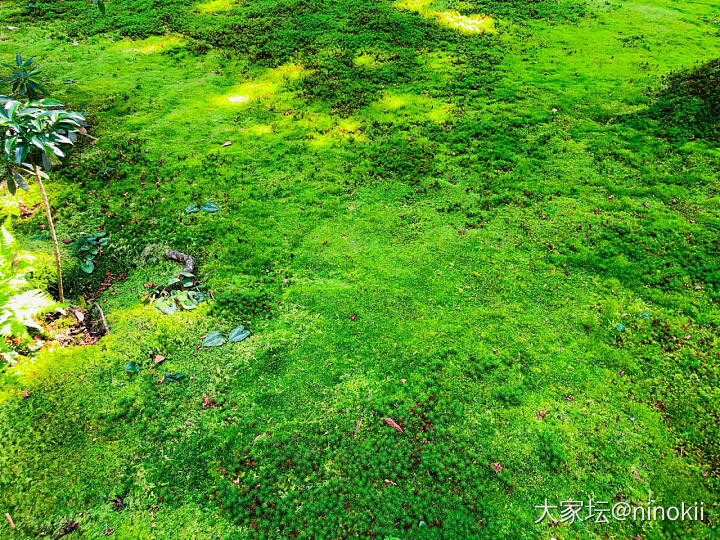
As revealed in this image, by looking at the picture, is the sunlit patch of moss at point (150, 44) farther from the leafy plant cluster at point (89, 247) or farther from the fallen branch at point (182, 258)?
the fallen branch at point (182, 258)

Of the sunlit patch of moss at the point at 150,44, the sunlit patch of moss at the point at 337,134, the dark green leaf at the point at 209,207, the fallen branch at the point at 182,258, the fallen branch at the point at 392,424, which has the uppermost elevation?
the sunlit patch of moss at the point at 150,44

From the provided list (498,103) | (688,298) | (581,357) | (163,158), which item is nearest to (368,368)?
(581,357)

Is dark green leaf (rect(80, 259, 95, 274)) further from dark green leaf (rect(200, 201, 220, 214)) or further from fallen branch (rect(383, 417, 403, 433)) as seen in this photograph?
fallen branch (rect(383, 417, 403, 433))

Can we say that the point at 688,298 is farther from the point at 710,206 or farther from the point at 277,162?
the point at 277,162

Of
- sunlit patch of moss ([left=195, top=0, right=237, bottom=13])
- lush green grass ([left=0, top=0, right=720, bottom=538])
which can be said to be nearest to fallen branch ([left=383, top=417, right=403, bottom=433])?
lush green grass ([left=0, top=0, right=720, bottom=538])

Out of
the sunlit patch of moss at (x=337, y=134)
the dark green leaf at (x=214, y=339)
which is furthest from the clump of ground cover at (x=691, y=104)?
the dark green leaf at (x=214, y=339)

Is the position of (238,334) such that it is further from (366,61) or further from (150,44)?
(150,44)
